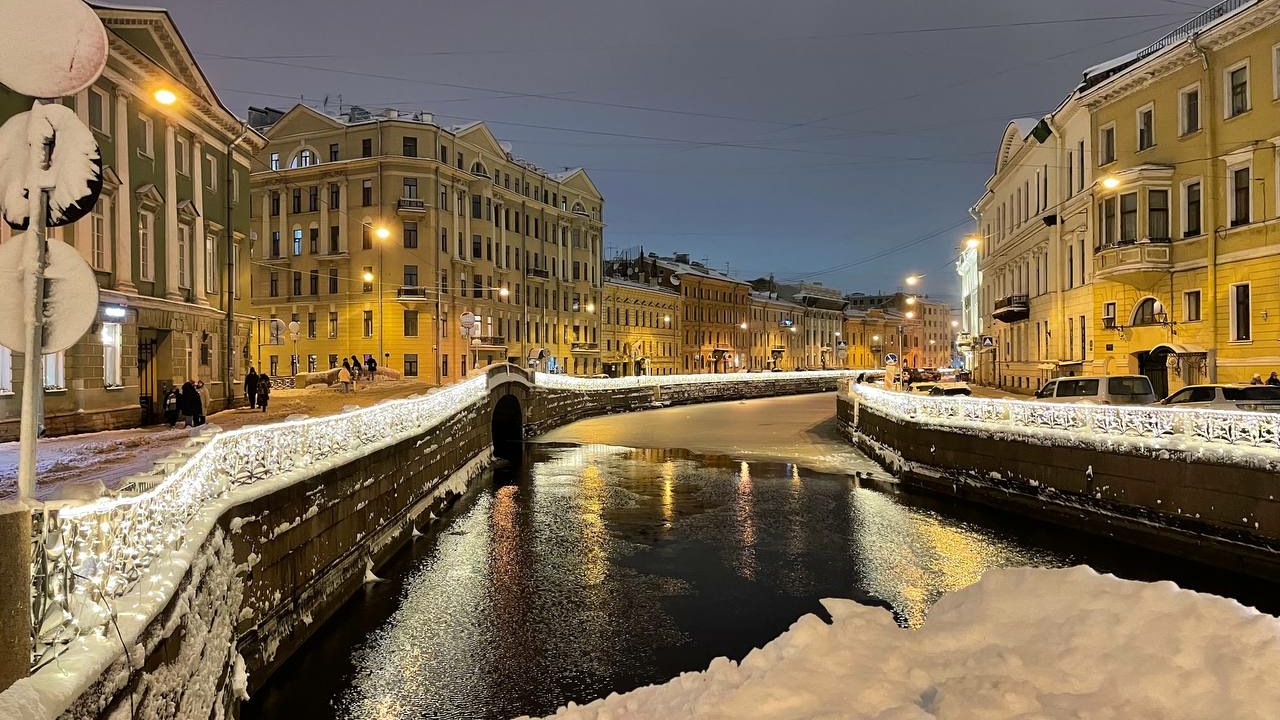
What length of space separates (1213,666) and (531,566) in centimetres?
1207

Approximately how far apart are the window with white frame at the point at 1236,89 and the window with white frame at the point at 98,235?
34042mm

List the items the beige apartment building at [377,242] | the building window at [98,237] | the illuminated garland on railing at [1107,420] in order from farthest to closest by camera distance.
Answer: the beige apartment building at [377,242], the building window at [98,237], the illuminated garland on railing at [1107,420]

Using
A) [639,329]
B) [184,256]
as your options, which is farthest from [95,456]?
[639,329]

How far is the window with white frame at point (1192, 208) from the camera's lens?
26.6 m

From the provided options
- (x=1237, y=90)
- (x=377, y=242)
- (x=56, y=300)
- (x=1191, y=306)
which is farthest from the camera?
(x=377, y=242)

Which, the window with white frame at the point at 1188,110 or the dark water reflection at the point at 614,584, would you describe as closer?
the dark water reflection at the point at 614,584

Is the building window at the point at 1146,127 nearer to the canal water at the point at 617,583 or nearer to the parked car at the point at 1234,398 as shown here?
the parked car at the point at 1234,398

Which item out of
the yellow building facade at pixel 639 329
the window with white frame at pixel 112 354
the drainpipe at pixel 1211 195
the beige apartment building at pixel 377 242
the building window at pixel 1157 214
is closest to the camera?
the window with white frame at pixel 112 354

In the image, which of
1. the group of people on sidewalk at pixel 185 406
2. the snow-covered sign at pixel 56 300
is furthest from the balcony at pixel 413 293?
the snow-covered sign at pixel 56 300

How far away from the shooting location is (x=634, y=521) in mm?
18984

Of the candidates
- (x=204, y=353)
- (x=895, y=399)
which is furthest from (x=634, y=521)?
(x=204, y=353)

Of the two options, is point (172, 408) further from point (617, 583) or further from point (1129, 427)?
point (1129, 427)

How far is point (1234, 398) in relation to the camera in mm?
18328

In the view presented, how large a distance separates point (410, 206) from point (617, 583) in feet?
159
